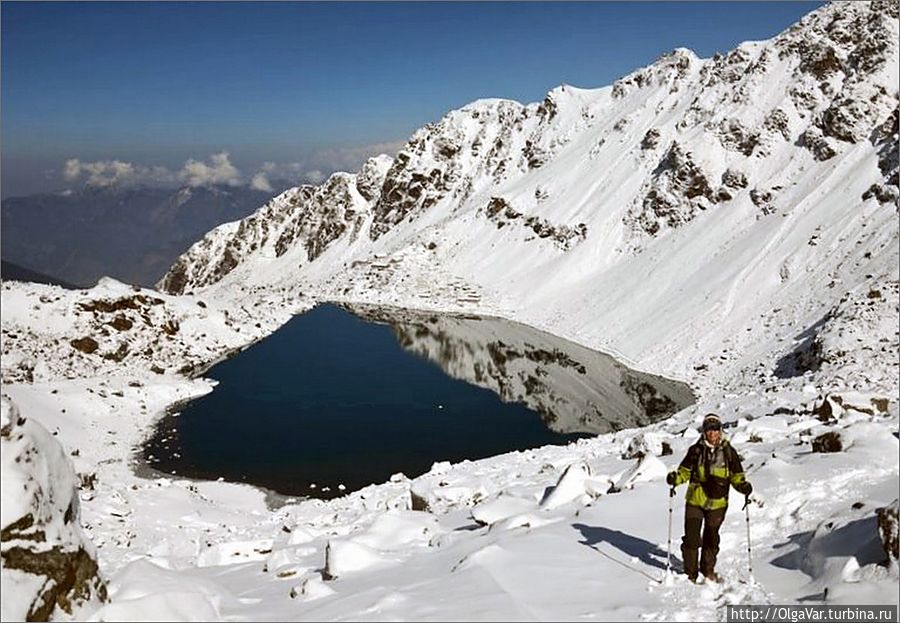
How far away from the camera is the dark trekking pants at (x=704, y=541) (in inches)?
373

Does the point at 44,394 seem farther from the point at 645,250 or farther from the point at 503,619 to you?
the point at 645,250

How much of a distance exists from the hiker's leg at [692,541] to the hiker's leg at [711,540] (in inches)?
4.5

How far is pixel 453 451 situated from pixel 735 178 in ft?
167

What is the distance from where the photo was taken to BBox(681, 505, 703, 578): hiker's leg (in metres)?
9.55

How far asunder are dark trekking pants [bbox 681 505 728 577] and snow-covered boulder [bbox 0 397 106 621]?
334 inches

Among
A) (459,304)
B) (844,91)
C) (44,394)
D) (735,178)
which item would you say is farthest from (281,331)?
(844,91)

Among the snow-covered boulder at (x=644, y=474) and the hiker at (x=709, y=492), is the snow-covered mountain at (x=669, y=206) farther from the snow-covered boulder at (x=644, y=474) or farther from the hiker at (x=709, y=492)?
the hiker at (x=709, y=492)

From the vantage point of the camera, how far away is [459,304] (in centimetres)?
8294

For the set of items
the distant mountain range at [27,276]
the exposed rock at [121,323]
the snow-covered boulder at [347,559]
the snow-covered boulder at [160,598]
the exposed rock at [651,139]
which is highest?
the exposed rock at [651,139]

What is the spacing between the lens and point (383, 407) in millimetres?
44719

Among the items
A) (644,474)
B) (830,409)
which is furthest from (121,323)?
(830,409)

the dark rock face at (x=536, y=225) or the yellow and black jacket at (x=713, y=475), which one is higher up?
the dark rock face at (x=536, y=225)

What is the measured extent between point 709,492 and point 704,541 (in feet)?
2.34

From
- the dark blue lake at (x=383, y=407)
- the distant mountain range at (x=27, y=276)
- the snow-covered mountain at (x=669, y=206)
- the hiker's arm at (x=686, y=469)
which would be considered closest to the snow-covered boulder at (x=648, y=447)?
the hiker's arm at (x=686, y=469)
